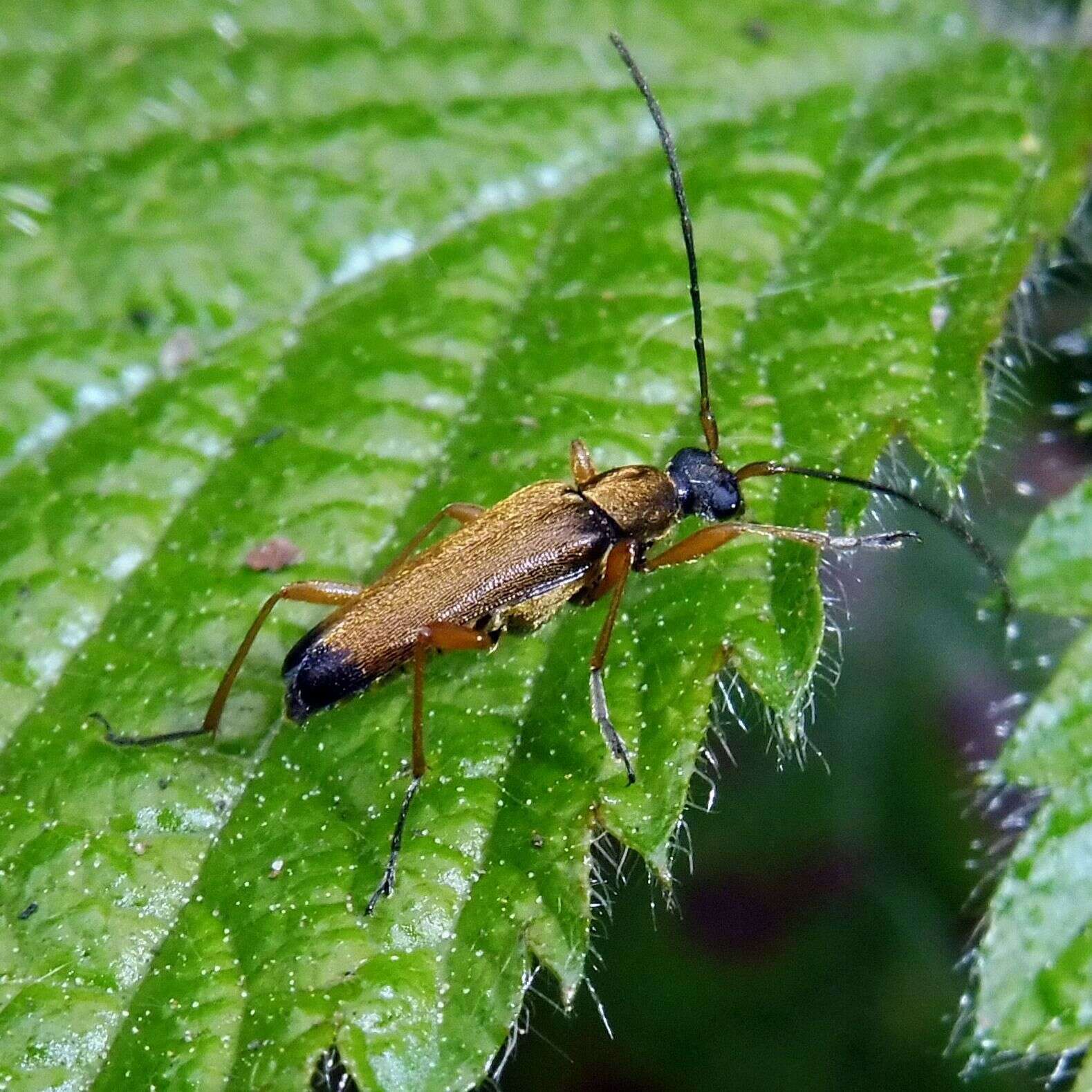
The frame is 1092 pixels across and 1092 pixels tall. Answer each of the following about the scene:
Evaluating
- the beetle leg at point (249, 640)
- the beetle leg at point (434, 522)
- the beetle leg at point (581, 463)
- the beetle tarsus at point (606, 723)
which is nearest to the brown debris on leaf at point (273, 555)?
the beetle leg at point (249, 640)

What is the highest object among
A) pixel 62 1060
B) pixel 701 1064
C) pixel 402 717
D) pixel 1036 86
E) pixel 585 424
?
pixel 1036 86

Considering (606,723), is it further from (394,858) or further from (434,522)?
(434,522)

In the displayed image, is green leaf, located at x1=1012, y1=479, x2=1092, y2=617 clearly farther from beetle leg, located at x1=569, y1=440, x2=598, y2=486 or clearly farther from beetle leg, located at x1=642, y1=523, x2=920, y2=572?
beetle leg, located at x1=569, y1=440, x2=598, y2=486

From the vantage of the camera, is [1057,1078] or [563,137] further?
[563,137]

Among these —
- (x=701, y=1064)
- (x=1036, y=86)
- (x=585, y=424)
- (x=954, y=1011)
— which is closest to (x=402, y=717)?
(x=585, y=424)

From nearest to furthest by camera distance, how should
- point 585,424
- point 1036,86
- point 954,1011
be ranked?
point 585,424
point 954,1011
point 1036,86

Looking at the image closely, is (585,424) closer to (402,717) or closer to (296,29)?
(402,717)

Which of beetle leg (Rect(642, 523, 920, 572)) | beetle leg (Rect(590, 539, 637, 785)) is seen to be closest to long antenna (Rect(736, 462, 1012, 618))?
beetle leg (Rect(642, 523, 920, 572))

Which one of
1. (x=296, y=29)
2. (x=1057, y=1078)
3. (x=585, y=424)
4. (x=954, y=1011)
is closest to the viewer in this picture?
(x=1057, y=1078)

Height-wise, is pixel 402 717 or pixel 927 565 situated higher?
pixel 402 717
